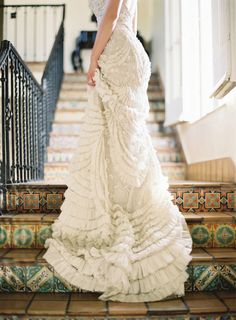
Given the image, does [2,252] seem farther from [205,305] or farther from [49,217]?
[205,305]

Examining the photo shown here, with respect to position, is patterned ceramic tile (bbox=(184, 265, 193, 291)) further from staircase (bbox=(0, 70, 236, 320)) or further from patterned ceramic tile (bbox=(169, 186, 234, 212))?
patterned ceramic tile (bbox=(169, 186, 234, 212))

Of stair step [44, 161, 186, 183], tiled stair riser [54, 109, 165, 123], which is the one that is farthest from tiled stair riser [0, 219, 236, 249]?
tiled stair riser [54, 109, 165, 123]

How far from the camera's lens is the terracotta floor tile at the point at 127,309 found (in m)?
1.62

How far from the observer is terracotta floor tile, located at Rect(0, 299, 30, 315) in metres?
1.65

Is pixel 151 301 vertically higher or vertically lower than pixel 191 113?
lower

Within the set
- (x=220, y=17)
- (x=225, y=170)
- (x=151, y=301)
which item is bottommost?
(x=151, y=301)

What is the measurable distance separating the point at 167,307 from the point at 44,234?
0.80 meters

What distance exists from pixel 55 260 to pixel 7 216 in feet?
1.57

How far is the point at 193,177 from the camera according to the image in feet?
11.9

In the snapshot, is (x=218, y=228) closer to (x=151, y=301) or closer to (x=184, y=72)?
(x=151, y=301)

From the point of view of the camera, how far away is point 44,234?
2135 millimetres

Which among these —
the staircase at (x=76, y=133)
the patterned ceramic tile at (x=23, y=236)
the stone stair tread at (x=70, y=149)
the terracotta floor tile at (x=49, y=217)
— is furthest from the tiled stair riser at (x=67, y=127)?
the patterned ceramic tile at (x=23, y=236)

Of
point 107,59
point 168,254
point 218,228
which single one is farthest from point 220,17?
point 168,254

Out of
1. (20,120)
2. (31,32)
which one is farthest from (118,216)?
(31,32)
